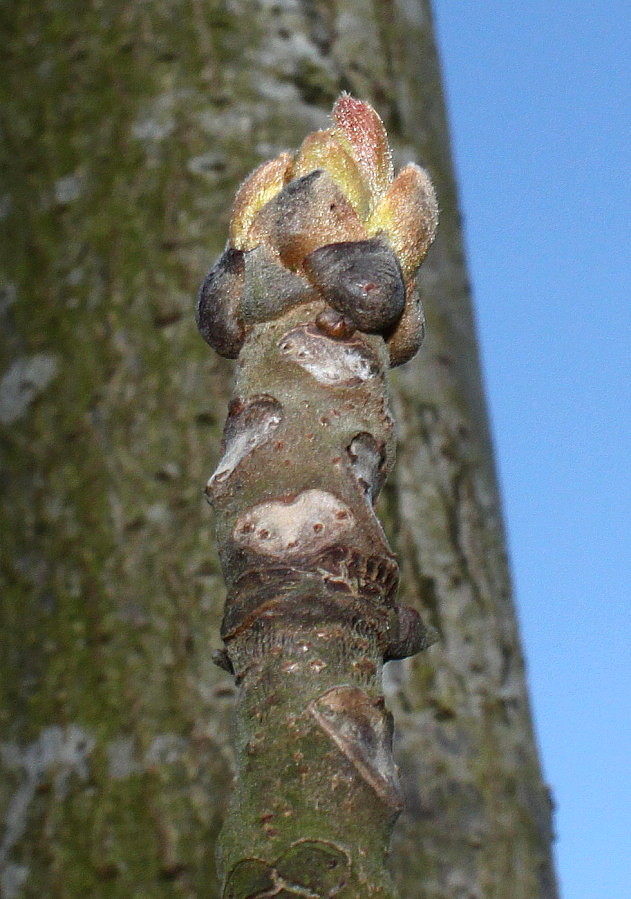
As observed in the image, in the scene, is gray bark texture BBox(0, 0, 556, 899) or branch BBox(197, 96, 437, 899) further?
gray bark texture BBox(0, 0, 556, 899)

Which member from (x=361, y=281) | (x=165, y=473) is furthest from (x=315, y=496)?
(x=165, y=473)

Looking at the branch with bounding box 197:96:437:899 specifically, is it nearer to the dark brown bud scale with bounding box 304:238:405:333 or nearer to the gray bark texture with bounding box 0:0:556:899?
the dark brown bud scale with bounding box 304:238:405:333

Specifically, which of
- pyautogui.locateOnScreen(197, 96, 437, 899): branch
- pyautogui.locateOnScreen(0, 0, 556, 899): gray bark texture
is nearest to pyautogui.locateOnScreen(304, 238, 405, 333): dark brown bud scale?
pyautogui.locateOnScreen(197, 96, 437, 899): branch

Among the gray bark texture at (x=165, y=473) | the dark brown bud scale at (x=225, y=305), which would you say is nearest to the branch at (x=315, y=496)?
the dark brown bud scale at (x=225, y=305)

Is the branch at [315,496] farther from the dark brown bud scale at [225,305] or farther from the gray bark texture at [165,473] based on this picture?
the gray bark texture at [165,473]

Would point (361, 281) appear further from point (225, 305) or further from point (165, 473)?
point (165, 473)

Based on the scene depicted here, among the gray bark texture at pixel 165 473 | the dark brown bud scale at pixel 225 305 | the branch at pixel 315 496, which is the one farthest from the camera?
the gray bark texture at pixel 165 473
